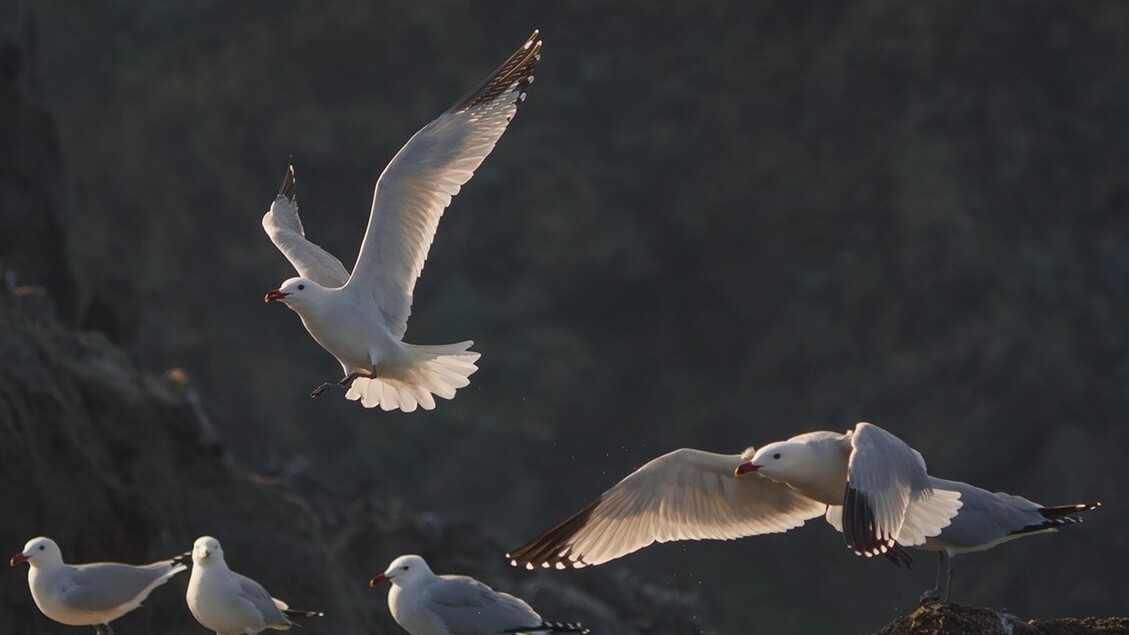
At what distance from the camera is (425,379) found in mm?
10578

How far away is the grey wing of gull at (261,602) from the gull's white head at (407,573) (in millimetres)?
497

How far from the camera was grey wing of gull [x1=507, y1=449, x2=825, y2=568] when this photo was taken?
938 cm

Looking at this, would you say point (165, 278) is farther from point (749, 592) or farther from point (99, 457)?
point (99, 457)

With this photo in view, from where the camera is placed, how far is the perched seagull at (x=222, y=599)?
945 cm

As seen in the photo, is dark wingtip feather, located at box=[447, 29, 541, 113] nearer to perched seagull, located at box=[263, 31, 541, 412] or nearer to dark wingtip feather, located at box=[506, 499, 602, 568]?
perched seagull, located at box=[263, 31, 541, 412]

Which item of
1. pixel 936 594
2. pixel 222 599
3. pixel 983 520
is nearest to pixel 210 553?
pixel 222 599

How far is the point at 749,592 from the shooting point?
94.7 ft

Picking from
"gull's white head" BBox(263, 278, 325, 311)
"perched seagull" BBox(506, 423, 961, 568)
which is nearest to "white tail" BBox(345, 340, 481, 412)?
"gull's white head" BBox(263, 278, 325, 311)

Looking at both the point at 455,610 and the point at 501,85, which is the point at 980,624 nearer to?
the point at 455,610

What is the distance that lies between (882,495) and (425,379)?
309 centimetres

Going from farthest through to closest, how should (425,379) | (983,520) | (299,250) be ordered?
(299,250), (425,379), (983,520)

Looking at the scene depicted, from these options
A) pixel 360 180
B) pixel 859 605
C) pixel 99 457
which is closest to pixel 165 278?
pixel 360 180

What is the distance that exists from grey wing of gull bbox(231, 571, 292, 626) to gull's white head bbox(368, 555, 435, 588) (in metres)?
0.50

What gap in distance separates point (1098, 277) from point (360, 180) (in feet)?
38.6
